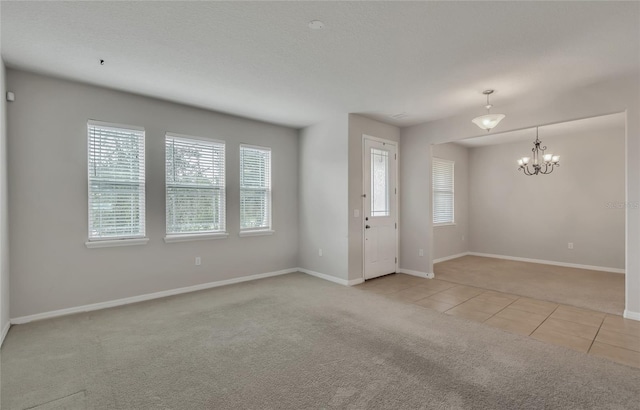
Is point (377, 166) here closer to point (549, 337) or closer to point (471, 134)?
point (471, 134)

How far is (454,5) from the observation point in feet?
7.32

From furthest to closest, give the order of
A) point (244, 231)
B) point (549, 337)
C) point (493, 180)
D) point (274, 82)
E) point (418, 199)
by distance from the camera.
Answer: point (493, 180) < point (418, 199) < point (244, 231) < point (274, 82) < point (549, 337)

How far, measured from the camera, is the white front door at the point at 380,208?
5254mm

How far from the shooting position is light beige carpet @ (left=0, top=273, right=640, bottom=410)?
80.5 inches

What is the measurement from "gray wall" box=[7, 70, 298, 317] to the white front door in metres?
2.43

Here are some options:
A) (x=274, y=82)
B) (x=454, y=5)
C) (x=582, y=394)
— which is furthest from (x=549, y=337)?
(x=274, y=82)

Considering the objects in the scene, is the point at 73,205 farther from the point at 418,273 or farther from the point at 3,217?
Result: the point at 418,273

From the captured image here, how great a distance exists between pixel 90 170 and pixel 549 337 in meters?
5.41

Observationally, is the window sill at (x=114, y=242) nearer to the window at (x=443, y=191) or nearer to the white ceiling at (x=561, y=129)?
the white ceiling at (x=561, y=129)

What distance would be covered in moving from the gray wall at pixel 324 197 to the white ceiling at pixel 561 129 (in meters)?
2.44

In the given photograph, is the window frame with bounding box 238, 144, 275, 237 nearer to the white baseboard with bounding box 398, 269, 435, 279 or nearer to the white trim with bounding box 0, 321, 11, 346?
the white baseboard with bounding box 398, 269, 435, 279

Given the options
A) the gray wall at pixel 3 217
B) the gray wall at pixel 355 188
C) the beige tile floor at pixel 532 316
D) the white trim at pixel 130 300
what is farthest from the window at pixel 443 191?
the gray wall at pixel 3 217

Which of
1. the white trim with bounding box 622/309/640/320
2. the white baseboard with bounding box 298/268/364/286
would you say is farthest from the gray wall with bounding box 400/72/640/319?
the white baseboard with bounding box 298/268/364/286

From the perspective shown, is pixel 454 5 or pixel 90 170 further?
pixel 90 170
